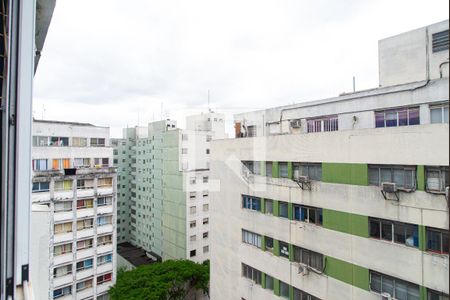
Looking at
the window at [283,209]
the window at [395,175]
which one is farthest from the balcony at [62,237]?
the window at [395,175]

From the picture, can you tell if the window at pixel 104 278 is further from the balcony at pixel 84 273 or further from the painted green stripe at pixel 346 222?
the painted green stripe at pixel 346 222

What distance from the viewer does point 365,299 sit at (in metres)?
3.37

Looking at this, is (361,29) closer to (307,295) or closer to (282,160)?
(282,160)

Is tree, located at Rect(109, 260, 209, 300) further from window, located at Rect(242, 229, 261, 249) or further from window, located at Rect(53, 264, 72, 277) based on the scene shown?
window, located at Rect(242, 229, 261, 249)

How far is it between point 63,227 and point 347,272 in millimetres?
6660

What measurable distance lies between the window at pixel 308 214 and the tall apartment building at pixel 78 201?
5.62 meters

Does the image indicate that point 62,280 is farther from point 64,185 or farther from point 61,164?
point 61,164

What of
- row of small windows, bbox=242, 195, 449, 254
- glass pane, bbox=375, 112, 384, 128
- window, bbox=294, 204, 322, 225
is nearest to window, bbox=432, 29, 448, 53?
glass pane, bbox=375, 112, 384, 128

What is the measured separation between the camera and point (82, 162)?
7691 mm

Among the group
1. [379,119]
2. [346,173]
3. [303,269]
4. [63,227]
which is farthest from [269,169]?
[63,227]

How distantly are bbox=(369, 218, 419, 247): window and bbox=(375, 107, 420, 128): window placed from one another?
133cm

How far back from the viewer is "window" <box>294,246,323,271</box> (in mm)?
3887

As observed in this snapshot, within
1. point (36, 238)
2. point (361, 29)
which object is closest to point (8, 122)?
point (36, 238)

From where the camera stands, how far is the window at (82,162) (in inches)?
298
